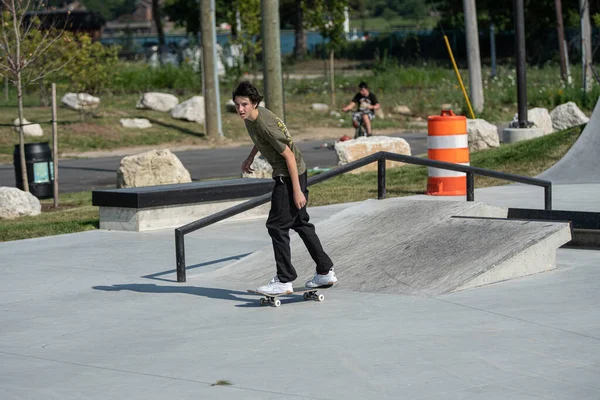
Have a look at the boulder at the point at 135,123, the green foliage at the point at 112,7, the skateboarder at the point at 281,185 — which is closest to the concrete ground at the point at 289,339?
the skateboarder at the point at 281,185

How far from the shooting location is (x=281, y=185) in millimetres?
7703

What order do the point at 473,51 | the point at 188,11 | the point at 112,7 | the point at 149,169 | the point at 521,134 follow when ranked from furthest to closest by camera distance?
the point at 112,7, the point at 188,11, the point at 473,51, the point at 521,134, the point at 149,169

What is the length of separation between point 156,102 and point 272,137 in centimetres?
2614

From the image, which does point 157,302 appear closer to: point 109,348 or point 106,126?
point 109,348

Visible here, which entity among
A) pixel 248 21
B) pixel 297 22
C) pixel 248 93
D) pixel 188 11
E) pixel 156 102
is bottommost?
pixel 156 102

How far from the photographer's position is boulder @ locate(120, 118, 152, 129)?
99.5 feet

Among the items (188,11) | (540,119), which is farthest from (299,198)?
(188,11)

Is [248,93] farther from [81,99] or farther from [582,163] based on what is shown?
[81,99]

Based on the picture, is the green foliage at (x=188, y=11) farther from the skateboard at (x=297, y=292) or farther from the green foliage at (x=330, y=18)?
the skateboard at (x=297, y=292)

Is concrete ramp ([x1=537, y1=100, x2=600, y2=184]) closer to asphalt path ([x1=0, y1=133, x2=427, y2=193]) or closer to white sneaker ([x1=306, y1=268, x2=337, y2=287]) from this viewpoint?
asphalt path ([x1=0, y1=133, x2=427, y2=193])

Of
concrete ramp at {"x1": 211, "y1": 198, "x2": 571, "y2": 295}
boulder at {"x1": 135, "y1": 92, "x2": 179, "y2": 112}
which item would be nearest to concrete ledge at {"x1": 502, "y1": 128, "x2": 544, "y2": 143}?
concrete ramp at {"x1": 211, "y1": 198, "x2": 571, "y2": 295}

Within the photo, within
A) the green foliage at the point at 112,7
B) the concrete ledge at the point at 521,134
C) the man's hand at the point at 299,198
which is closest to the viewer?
the man's hand at the point at 299,198

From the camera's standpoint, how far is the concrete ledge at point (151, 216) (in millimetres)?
Answer: 12297

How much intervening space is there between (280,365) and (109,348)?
131 centimetres
